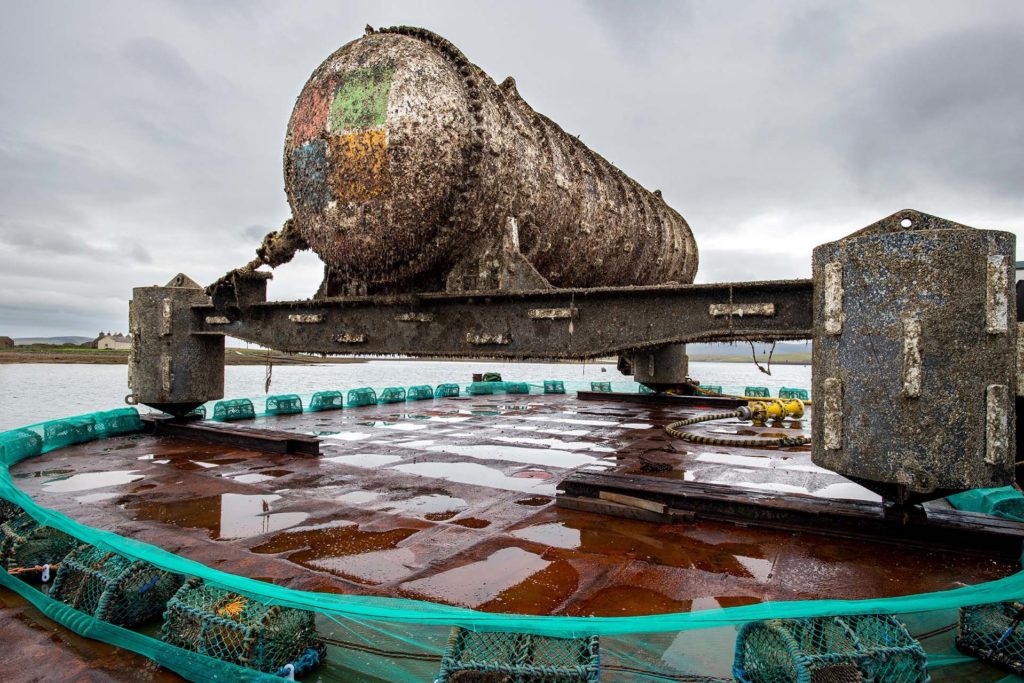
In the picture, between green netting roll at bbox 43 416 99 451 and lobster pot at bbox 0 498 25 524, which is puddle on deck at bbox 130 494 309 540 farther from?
green netting roll at bbox 43 416 99 451

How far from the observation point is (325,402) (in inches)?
527

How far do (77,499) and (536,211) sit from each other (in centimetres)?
533

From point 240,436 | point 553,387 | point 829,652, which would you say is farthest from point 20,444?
point 553,387

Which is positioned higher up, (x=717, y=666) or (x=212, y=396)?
(x=212, y=396)

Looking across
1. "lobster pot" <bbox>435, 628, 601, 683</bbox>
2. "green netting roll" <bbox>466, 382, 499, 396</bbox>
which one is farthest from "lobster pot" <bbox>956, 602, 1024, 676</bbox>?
"green netting roll" <bbox>466, 382, 499, 396</bbox>

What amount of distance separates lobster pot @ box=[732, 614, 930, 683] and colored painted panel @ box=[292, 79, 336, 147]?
18.1 ft

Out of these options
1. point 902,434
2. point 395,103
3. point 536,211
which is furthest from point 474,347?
point 902,434

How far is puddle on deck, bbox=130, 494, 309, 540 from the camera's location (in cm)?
479

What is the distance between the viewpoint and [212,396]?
947cm

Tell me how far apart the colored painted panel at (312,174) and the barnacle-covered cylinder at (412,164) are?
0.01 meters

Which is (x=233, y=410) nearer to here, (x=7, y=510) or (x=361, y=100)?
(x=7, y=510)

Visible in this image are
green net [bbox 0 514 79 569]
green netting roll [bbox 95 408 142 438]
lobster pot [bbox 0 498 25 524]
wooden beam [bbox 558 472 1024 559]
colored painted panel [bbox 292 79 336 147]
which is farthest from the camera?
green netting roll [bbox 95 408 142 438]

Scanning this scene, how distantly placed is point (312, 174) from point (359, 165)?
65cm

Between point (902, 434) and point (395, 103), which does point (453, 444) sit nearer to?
point (395, 103)
